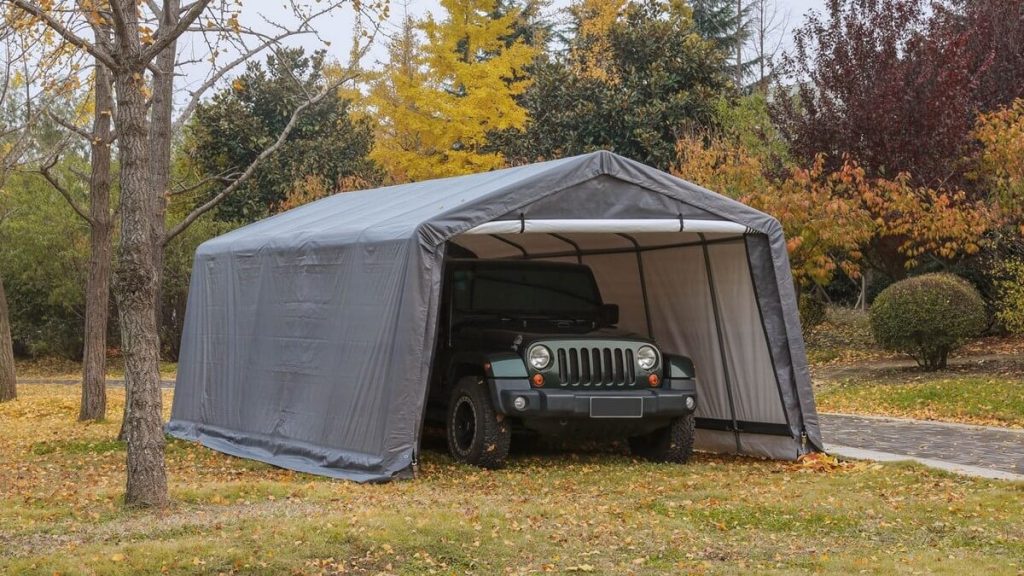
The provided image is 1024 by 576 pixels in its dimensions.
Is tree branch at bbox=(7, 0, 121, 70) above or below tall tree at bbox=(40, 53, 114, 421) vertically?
above

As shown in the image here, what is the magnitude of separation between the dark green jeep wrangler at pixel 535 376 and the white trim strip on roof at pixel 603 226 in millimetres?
964

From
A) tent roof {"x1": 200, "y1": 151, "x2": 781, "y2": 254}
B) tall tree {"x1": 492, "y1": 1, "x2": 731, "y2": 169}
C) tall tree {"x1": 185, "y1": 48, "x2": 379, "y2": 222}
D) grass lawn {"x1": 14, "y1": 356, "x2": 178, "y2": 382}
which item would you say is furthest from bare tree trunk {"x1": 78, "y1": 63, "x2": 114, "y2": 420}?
tall tree {"x1": 185, "y1": 48, "x2": 379, "y2": 222}

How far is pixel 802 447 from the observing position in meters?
11.4

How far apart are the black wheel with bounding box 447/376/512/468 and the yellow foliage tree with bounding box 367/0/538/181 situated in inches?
735

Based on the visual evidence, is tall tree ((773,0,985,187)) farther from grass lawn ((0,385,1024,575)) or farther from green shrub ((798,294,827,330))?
grass lawn ((0,385,1024,575))

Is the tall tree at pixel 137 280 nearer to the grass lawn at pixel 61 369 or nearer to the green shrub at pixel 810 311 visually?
the grass lawn at pixel 61 369

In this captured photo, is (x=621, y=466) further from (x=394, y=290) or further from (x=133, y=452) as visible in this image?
(x=133, y=452)

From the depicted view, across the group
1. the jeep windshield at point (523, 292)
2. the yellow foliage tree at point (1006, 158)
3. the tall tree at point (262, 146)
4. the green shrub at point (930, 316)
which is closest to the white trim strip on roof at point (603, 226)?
the jeep windshield at point (523, 292)

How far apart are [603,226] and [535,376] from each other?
1.42 meters

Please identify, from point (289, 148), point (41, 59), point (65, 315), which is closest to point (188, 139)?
point (289, 148)

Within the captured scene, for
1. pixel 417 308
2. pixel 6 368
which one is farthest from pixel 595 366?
pixel 6 368

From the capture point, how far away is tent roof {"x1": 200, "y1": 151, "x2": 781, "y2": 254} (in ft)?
35.0

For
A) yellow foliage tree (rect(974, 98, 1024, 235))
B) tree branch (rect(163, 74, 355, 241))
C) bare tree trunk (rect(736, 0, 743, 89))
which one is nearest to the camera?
tree branch (rect(163, 74, 355, 241))

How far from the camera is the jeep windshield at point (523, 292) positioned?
12312 mm
